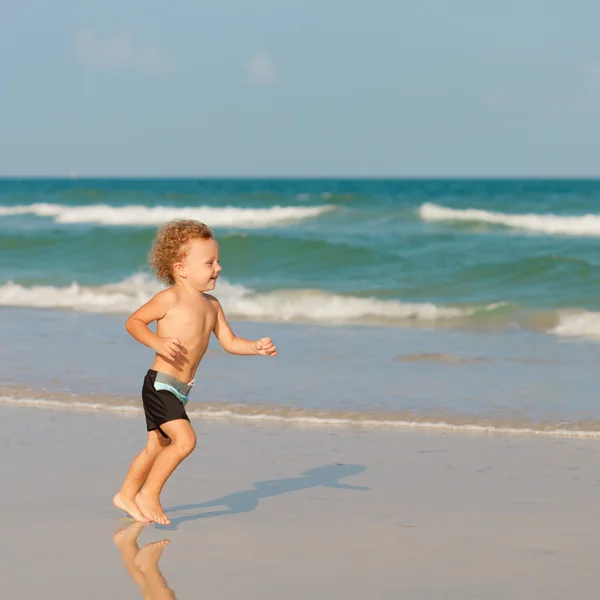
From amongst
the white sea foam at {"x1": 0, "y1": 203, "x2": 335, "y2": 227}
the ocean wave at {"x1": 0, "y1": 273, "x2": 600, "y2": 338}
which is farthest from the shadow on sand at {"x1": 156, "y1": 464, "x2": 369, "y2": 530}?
the white sea foam at {"x1": 0, "y1": 203, "x2": 335, "y2": 227}

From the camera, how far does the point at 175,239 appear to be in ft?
14.3

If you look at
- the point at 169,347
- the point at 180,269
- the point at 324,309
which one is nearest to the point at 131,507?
the point at 169,347

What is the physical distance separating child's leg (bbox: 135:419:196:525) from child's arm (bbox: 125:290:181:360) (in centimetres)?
28

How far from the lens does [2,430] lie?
20.0 ft

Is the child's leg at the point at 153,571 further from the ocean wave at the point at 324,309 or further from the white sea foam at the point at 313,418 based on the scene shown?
the ocean wave at the point at 324,309

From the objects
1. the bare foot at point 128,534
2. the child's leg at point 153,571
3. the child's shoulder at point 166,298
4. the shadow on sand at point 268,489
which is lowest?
the child's leg at point 153,571

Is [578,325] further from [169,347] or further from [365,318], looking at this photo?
[169,347]

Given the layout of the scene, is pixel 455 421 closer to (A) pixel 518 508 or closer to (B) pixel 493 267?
(A) pixel 518 508

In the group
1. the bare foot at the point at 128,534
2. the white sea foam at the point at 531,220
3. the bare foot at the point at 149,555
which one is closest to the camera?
the bare foot at the point at 149,555

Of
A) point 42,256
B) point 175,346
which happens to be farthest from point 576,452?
point 42,256

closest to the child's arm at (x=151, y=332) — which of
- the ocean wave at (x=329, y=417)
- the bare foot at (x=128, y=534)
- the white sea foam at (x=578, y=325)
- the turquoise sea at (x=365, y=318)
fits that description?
the bare foot at (x=128, y=534)

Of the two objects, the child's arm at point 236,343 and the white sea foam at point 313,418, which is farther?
the white sea foam at point 313,418

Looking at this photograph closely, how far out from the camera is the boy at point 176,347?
4266 mm

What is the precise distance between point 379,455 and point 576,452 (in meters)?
1.05
